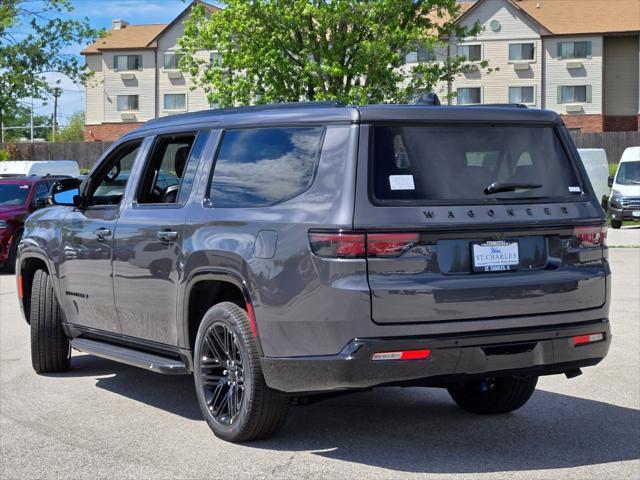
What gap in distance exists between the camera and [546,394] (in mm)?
8070

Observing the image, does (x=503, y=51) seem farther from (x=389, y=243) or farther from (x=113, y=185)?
(x=389, y=243)

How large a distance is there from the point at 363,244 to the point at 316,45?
41202mm

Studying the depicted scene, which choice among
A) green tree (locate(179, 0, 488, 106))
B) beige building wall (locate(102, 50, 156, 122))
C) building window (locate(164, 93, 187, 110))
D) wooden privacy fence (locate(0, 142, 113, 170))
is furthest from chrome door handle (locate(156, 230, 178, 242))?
beige building wall (locate(102, 50, 156, 122))

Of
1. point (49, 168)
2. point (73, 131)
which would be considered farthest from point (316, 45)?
point (73, 131)

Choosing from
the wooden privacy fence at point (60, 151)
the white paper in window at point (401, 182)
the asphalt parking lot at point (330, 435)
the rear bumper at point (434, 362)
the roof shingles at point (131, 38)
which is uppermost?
the roof shingles at point (131, 38)

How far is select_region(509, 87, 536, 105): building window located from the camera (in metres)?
75.6

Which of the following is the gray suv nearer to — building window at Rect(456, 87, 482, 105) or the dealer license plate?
the dealer license plate

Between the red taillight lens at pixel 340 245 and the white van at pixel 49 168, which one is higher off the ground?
the white van at pixel 49 168

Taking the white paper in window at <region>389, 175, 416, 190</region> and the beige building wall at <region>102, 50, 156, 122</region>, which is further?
the beige building wall at <region>102, 50, 156, 122</region>

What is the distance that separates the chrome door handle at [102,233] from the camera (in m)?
7.72

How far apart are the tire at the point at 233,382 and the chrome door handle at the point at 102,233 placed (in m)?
1.37

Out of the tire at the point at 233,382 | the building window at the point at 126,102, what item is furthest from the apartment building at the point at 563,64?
the tire at the point at 233,382

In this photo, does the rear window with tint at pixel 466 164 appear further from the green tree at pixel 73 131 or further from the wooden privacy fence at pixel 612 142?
the green tree at pixel 73 131

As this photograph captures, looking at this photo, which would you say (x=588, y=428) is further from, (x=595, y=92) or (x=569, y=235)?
(x=595, y=92)
